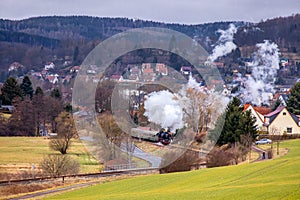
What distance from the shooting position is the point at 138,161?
144ft

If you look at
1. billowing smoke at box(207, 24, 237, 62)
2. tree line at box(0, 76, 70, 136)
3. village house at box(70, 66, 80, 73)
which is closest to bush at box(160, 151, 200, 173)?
tree line at box(0, 76, 70, 136)

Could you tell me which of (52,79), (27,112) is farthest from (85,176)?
(52,79)

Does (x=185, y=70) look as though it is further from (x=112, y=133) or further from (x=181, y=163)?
(x=181, y=163)

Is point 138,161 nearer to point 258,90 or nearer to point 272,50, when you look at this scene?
point 258,90

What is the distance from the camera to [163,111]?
124 feet

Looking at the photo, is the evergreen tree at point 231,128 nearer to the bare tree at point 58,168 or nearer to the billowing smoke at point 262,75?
the bare tree at point 58,168

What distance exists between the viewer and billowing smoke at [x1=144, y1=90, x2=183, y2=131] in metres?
37.0

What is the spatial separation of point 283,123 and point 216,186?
3490cm

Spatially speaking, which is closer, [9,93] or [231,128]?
[231,128]

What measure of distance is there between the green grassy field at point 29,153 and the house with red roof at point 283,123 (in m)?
18.2

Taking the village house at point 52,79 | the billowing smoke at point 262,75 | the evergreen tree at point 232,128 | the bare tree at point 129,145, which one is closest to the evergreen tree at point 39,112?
the bare tree at point 129,145

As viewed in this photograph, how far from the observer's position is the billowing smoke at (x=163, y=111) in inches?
1458

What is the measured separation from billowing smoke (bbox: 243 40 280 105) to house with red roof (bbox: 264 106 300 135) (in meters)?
25.2

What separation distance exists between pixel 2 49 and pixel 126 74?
96.5 m
